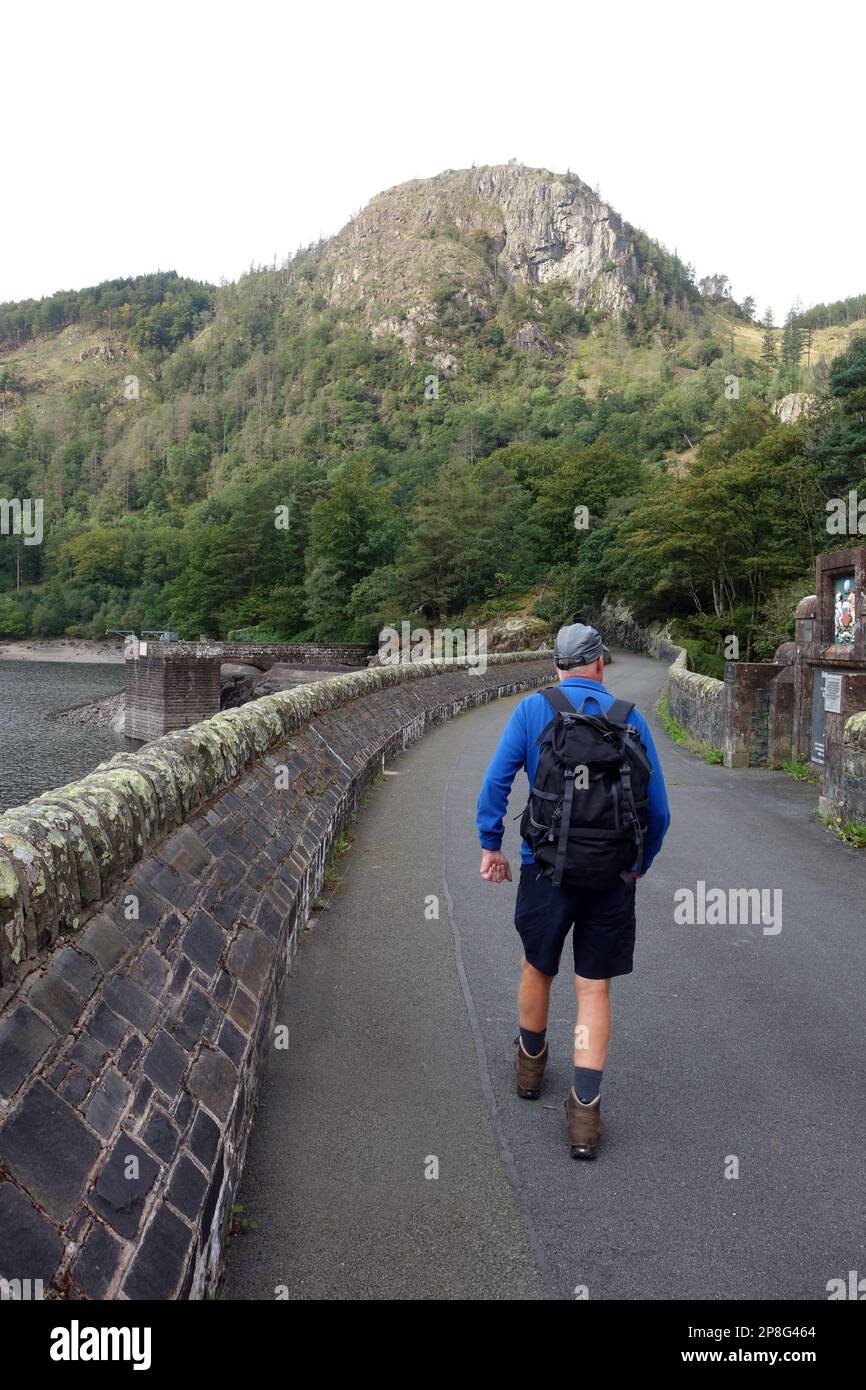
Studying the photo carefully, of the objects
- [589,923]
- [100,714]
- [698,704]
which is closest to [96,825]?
[589,923]

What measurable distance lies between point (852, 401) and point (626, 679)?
16322 mm

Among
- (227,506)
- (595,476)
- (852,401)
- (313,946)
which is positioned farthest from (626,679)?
(227,506)

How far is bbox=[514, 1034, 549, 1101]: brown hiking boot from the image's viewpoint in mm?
3980

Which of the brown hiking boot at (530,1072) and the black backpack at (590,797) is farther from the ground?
the black backpack at (590,797)

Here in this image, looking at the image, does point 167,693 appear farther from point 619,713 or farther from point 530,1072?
point 619,713

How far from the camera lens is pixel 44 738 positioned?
134 feet

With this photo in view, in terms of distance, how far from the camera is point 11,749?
37.4 m

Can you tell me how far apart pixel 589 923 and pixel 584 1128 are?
796mm

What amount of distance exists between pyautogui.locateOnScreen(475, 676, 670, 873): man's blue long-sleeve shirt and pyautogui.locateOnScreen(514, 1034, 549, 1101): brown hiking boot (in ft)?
2.87

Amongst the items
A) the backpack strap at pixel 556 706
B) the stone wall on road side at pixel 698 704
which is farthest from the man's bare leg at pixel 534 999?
the stone wall on road side at pixel 698 704

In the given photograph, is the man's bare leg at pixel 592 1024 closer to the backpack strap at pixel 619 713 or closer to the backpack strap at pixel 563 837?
the backpack strap at pixel 563 837

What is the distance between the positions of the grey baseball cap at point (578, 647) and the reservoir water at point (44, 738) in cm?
1825

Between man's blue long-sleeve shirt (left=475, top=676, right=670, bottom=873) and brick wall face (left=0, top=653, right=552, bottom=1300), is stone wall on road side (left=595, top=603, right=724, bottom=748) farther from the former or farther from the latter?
man's blue long-sleeve shirt (left=475, top=676, right=670, bottom=873)

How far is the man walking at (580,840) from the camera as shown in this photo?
136 inches
